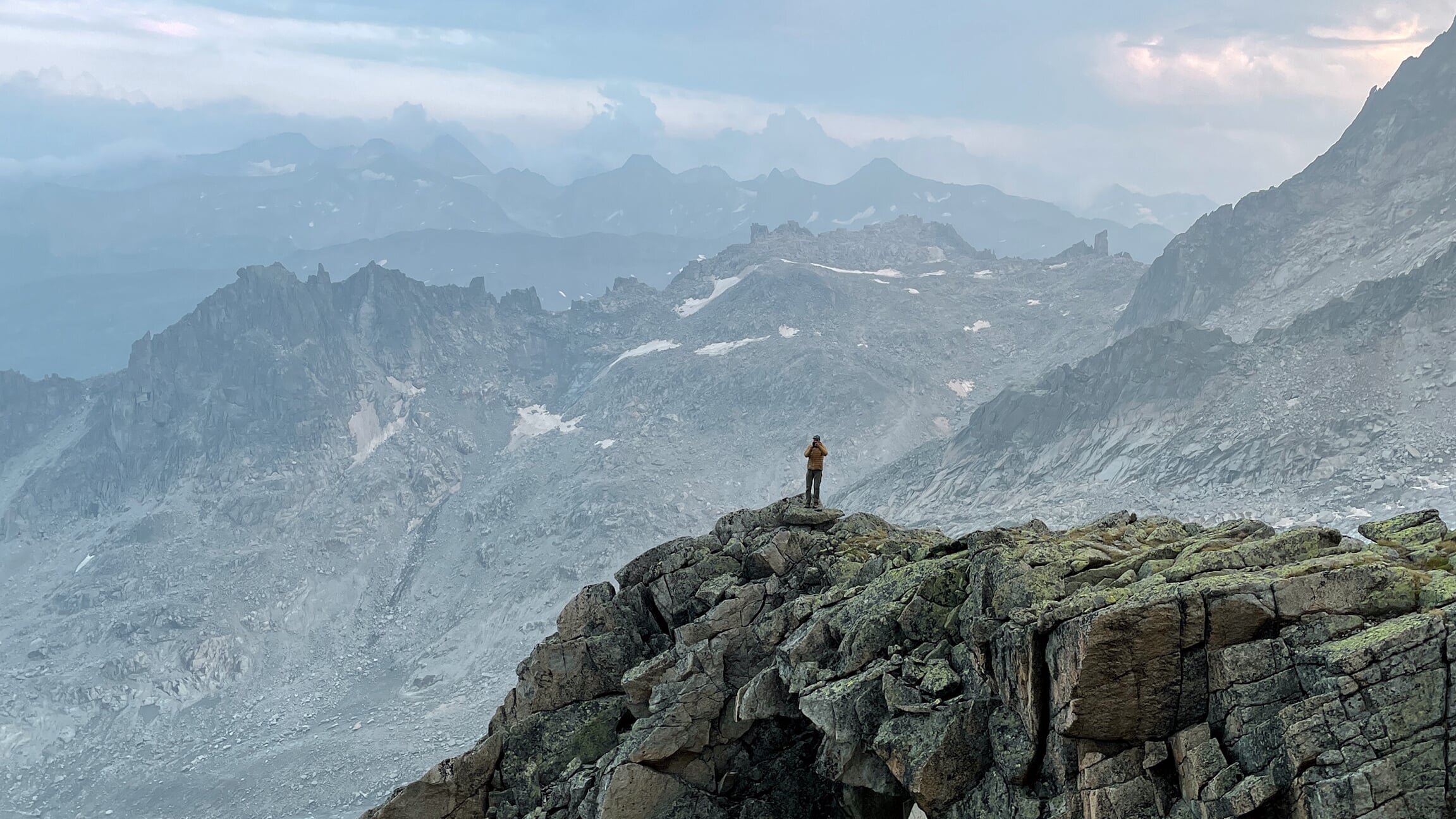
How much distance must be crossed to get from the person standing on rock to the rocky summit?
3.91 m

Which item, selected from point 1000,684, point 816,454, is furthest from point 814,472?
point 1000,684

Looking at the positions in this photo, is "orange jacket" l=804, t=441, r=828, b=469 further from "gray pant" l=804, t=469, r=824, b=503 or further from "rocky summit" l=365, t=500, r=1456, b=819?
"rocky summit" l=365, t=500, r=1456, b=819

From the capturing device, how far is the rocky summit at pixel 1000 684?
18.8 meters

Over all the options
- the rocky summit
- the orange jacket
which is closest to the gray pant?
the orange jacket

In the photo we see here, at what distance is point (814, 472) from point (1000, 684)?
2029 cm

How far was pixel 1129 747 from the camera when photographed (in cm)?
2155

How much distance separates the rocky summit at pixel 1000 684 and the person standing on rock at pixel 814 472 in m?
3.91

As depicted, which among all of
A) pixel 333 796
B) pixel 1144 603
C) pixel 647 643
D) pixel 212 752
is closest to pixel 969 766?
pixel 1144 603

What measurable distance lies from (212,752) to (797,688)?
676 feet

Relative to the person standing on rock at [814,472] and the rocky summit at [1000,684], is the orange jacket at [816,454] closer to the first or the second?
the person standing on rock at [814,472]

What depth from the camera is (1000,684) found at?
24.6 m

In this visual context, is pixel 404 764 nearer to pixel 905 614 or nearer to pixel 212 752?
pixel 212 752

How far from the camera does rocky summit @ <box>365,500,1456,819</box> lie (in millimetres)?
18797

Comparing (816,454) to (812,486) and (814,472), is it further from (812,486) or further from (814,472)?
(812,486)
